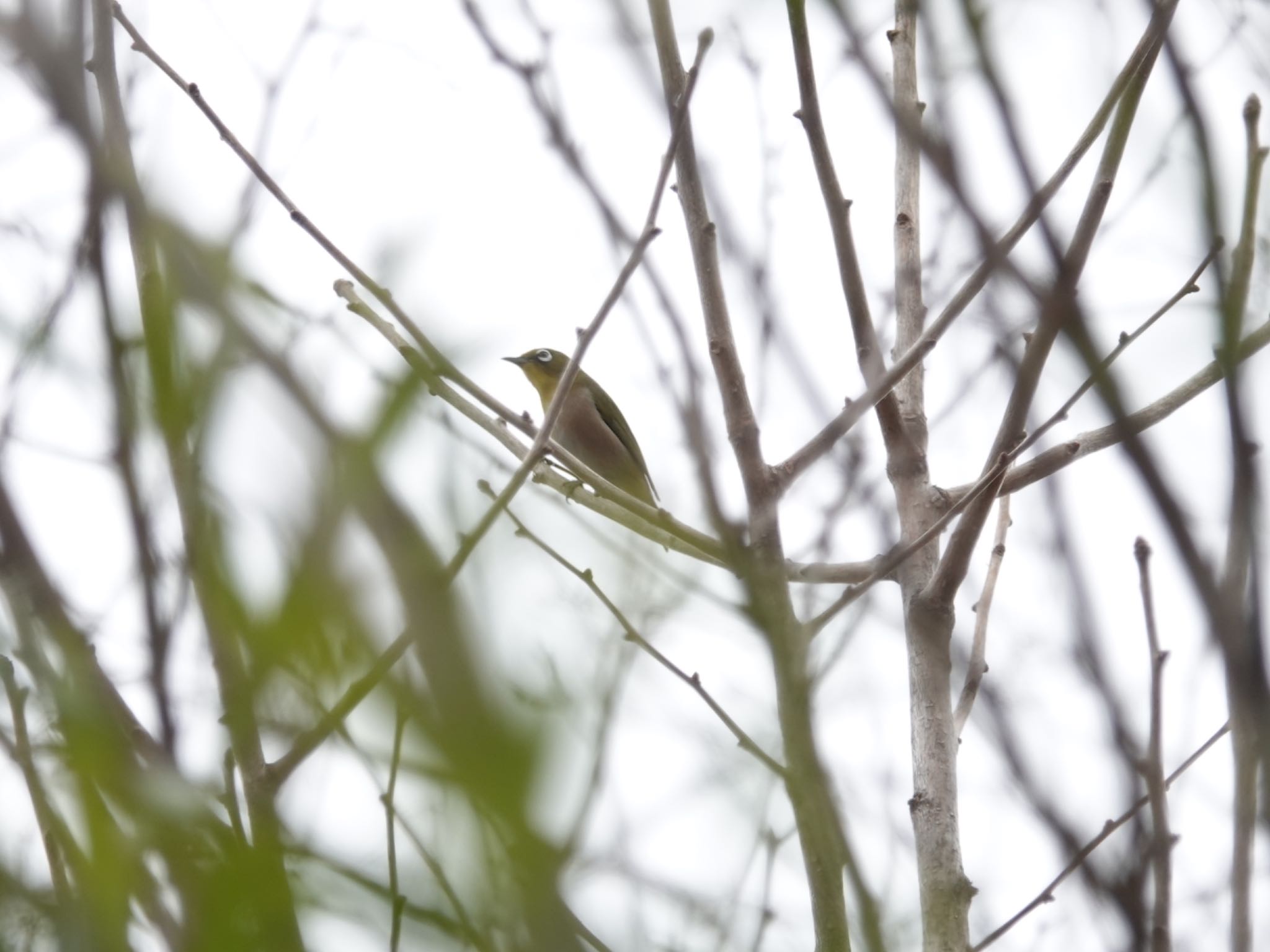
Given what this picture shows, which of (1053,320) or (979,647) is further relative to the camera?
A: (979,647)

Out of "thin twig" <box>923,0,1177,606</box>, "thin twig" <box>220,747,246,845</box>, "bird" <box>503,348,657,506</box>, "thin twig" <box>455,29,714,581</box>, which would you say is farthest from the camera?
"bird" <box>503,348,657,506</box>

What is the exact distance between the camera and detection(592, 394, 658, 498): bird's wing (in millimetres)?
10578

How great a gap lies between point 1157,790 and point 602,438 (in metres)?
→ 8.53

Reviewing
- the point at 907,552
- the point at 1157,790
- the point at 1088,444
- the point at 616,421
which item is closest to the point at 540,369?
the point at 616,421

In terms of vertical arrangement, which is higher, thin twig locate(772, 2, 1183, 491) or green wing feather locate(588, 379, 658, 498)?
green wing feather locate(588, 379, 658, 498)

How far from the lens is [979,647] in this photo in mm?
3525

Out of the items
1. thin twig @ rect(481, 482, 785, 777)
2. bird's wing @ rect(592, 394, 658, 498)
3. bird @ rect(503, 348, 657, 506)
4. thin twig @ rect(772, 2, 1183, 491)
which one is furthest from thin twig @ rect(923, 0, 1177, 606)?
bird's wing @ rect(592, 394, 658, 498)

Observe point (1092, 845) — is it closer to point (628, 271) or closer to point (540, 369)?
point (628, 271)

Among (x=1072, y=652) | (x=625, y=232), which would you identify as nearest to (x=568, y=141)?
(x=625, y=232)

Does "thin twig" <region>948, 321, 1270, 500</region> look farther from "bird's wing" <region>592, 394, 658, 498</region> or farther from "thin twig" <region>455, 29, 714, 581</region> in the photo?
"bird's wing" <region>592, 394, 658, 498</region>

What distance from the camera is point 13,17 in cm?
204

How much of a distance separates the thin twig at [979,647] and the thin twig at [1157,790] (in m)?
1.47

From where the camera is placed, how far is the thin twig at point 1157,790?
5.57ft

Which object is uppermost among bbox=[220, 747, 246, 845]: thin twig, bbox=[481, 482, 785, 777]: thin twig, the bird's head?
the bird's head
